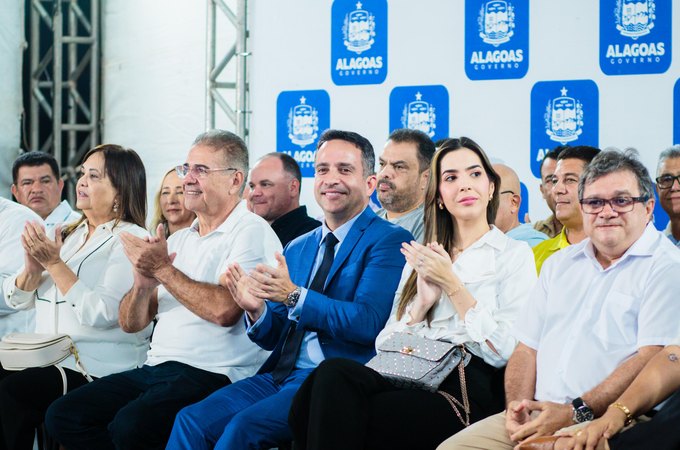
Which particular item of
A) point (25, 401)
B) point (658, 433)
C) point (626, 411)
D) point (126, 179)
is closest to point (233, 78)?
point (126, 179)

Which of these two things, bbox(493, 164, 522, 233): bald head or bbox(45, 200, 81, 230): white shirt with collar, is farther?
bbox(45, 200, 81, 230): white shirt with collar

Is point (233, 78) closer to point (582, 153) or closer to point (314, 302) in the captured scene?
point (582, 153)

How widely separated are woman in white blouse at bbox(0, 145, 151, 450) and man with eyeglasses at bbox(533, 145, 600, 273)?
6.28 ft

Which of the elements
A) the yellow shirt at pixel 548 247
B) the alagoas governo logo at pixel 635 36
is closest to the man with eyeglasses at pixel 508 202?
the yellow shirt at pixel 548 247

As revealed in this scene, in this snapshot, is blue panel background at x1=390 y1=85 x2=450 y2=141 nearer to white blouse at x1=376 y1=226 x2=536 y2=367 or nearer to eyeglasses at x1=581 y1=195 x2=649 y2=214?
white blouse at x1=376 y1=226 x2=536 y2=367

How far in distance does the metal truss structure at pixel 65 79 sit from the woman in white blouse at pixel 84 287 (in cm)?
321

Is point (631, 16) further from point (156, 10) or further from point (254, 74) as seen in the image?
point (156, 10)

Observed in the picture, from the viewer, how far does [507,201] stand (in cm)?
457

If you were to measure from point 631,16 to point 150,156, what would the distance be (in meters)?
4.05

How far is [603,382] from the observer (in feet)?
9.23

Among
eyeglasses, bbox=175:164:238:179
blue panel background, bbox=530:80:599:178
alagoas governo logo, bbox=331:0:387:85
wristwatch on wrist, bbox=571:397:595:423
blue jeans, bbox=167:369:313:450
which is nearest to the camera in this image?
wristwatch on wrist, bbox=571:397:595:423

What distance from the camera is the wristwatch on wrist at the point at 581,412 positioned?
278 cm

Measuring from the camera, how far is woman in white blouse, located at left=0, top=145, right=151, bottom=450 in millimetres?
4047

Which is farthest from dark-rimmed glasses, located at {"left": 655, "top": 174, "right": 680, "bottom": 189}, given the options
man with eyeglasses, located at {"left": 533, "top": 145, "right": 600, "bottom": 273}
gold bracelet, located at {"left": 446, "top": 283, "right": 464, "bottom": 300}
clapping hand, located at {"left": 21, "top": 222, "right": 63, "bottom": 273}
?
clapping hand, located at {"left": 21, "top": 222, "right": 63, "bottom": 273}
